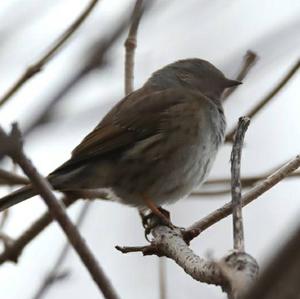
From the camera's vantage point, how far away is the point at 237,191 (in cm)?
217

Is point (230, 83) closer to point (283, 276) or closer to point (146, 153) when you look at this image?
point (146, 153)

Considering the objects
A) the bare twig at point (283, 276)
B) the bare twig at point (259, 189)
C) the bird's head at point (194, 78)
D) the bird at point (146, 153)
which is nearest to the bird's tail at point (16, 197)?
the bird at point (146, 153)

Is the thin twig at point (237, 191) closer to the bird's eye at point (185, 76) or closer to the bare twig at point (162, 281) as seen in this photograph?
the bare twig at point (162, 281)

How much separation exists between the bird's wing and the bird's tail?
2.40ft

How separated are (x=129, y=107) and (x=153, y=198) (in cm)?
84

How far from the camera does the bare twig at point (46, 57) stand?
2.38 meters

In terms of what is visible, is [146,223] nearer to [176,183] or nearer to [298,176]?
[176,183]

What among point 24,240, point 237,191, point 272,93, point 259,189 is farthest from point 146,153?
point 237,191

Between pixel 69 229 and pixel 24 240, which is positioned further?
pixel 24 240

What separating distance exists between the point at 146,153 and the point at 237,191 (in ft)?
8.14

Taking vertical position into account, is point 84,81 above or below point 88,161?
below

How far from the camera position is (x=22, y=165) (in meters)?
1.26

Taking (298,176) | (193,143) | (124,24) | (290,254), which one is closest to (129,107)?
(193,143)

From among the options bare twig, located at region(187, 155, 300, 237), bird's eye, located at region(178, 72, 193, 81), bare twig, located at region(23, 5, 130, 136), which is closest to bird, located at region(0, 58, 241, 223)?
bird's eye, located at region(178, 72, 193, 81)
